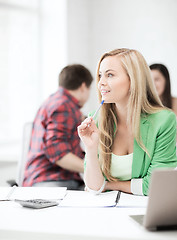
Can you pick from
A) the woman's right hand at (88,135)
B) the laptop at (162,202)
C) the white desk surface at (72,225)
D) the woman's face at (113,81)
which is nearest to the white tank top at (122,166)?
the woman's right hand at (88,135)

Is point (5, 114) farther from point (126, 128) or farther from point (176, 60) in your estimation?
point (126, 128)

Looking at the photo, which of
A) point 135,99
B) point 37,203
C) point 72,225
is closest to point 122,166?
point 135,99

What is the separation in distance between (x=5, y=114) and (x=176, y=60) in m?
1.82

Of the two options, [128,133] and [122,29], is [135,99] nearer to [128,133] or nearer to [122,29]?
[128,133]

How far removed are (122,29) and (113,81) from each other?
269 cm

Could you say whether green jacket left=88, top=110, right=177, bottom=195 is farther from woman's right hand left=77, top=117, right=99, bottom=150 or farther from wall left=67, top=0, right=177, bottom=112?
wall left=67, top=0, right=177, bottom=112

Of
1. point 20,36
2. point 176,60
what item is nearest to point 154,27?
point 176,60

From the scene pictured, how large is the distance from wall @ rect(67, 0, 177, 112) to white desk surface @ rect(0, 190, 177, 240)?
9.54 ft

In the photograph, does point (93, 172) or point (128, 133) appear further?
point (128, 133)

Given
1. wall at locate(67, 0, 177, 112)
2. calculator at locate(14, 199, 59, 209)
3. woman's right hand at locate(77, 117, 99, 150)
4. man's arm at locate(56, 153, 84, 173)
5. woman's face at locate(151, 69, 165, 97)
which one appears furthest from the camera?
wall at locate(67, 0, 177, 112)

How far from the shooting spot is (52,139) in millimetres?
2744

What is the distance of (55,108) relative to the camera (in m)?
2.77

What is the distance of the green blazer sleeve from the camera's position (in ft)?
6.03

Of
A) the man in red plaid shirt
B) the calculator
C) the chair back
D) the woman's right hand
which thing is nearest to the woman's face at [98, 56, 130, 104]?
the woman's right hand
